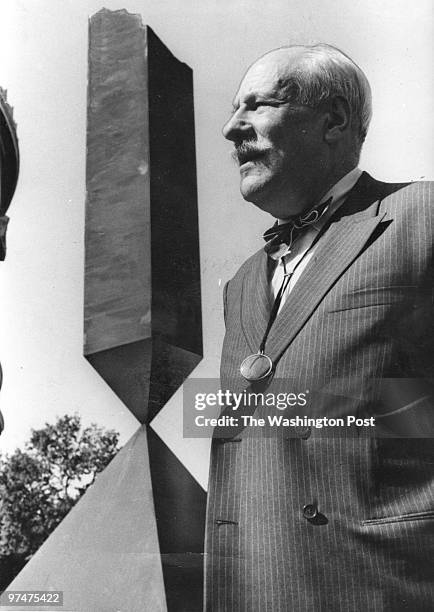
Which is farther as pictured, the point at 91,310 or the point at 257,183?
the point at 91,310

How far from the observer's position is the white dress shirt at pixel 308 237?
210cm

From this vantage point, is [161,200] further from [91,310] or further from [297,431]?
[297,431]

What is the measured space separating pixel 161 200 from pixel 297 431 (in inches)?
80.7

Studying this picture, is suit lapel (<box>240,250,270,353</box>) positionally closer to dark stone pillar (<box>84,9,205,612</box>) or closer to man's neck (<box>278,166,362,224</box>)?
man's neck (<box>278,166,362,224</box>)

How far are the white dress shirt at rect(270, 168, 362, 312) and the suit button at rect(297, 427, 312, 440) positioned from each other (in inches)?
17.0

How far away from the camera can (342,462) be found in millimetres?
1697

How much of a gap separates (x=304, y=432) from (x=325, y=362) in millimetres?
166

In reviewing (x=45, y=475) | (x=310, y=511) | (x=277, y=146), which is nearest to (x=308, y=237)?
(x=277, y=146)

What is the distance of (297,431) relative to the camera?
177cm

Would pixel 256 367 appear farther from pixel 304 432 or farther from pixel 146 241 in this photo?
pixel 146 241

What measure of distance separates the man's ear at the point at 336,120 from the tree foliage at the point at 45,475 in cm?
205

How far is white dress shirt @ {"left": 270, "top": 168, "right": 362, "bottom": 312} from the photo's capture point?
2100 mm

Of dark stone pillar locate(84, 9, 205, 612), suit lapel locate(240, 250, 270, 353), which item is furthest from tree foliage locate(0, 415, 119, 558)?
suit lapel locate(240, 250, 270, 353)

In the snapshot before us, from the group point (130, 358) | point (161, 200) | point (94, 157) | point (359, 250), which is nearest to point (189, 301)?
point (130, 358)
